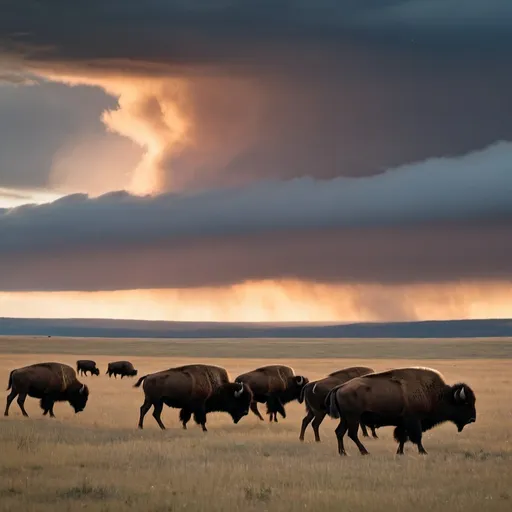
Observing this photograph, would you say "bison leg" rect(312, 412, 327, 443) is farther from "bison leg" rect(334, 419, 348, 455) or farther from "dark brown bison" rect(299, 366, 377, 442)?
"bison leg" rect(334, 419, 348, 455)

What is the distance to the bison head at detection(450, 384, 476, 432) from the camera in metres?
22.5

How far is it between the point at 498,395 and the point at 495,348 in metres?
93.0

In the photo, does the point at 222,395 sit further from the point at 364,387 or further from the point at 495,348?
the point at 495,348

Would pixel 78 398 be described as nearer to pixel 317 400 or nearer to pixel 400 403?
pixel 317 400

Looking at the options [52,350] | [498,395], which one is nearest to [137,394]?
[498,395]

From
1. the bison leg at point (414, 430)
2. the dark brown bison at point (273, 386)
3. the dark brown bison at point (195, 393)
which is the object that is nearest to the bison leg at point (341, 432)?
the bison leg at point (414, 430)

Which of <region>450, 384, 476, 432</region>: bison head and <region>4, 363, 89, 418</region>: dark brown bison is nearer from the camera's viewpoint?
<region>450, 384, 476, 432</region>: bison head

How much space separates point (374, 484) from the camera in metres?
16.4

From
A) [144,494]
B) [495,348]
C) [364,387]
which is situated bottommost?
[144,494]

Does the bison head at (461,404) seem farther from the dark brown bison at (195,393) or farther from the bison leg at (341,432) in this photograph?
the dark brown bison at (195,393)

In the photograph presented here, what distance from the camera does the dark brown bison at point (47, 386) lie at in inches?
1253

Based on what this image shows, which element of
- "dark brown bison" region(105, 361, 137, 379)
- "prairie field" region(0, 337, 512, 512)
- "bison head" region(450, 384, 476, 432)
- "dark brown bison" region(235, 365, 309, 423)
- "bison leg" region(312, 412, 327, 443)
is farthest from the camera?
"dark brown bison" region(105, 361, 137, 379)

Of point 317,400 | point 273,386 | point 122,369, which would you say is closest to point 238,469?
point 317,400

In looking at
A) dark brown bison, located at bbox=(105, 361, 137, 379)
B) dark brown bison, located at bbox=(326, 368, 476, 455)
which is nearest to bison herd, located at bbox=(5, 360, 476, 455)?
dark brown bison, located at bbox=(326, 368, 476, 455)
